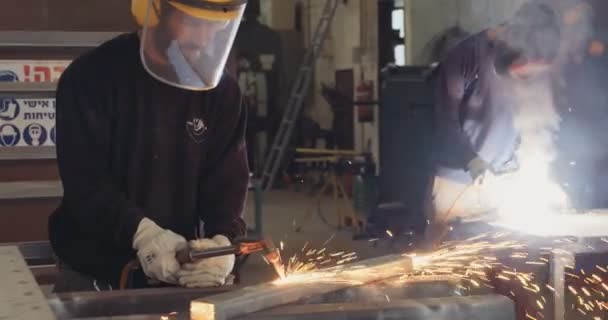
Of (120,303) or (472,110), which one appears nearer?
(120,303)

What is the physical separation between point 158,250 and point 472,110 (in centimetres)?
263

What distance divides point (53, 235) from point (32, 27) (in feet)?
5.43

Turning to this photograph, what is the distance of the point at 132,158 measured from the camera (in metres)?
2.72

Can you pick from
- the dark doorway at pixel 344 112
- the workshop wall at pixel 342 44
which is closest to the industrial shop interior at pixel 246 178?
the workshop wall at pixel 342 44

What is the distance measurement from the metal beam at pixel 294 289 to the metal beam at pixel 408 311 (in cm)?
3

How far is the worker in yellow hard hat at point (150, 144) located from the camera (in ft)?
8.57

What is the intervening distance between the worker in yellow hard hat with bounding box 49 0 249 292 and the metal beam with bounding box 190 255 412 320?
367 mm

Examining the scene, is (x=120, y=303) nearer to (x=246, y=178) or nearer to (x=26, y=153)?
(x=246, y=178)

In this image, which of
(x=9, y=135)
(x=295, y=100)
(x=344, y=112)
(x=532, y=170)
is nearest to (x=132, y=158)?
(x=9, y=135)

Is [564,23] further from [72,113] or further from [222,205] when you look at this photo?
[72,113]

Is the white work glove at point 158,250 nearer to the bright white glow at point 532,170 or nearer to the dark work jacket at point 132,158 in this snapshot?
the dark work jacket at point 132,158

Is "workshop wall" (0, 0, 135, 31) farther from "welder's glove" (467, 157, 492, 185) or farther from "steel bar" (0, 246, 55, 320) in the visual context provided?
"steel bar" (0, 246, 55, 320)

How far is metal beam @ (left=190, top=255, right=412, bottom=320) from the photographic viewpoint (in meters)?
1.91

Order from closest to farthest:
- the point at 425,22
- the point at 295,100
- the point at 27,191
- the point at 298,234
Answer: the point at 27,191 < the point at 298,234 < the point at 425,22 < the point at 295,100
